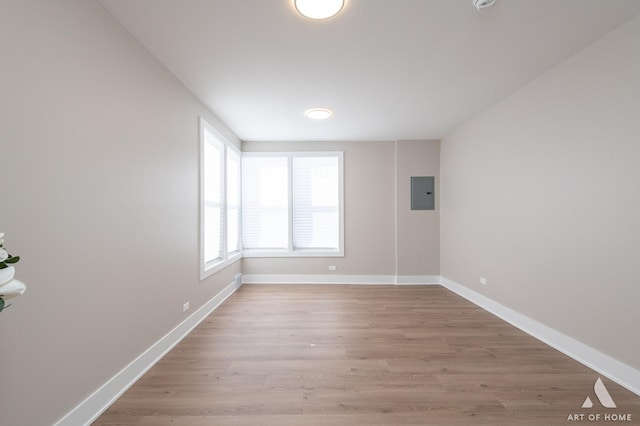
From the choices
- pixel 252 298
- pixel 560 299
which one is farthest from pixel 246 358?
pixel 560 299

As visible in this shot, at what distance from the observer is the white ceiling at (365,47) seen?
1907 millimetres

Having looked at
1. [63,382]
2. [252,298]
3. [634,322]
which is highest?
[634,322]

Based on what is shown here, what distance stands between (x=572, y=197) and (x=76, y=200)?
386 centimetres

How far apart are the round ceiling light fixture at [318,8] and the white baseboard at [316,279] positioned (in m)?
4.22

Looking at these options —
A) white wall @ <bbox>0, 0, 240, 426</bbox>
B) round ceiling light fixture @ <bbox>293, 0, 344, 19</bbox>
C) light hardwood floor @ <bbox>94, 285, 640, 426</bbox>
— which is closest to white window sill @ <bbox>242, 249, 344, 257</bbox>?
light hardwood floor @ <bbox>94, 285, 640, 426</bbox>

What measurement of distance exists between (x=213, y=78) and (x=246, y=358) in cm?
277

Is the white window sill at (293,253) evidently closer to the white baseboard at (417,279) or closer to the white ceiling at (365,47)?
the white baseboard at (417,279)

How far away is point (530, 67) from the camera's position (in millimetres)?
2643

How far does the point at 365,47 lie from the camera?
230 cm

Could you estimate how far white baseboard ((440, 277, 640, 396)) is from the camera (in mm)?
2033

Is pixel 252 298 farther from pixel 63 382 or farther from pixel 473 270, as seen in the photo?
pixel 473 270

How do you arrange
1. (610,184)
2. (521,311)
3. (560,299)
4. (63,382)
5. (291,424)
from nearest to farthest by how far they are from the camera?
1. (63,382)
2. (291,424)
3. (610,184)
4. (560,299)
5. (521,311)

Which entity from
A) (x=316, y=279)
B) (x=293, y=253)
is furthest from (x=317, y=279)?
(x=293, y=253)

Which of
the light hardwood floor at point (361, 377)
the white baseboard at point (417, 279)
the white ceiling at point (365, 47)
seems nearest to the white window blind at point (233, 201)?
the white ceiling at point (365, 47)
